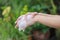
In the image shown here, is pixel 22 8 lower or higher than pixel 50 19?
higher

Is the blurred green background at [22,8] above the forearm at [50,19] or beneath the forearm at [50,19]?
above

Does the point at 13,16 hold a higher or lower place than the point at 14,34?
higher

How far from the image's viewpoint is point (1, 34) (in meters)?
1.36

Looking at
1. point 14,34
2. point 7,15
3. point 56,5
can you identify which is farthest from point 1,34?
point 56,5

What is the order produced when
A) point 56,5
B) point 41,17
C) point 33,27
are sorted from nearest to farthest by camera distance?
point 41,17, point 33,27, point 56,5

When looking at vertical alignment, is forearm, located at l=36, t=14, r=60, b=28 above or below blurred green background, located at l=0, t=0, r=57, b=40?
below

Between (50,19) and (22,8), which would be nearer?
(50,19)

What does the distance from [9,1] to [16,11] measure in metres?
0.14

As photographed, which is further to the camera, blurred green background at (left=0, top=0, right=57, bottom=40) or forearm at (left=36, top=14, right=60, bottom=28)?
blurred green background at (left=0, top=0, right=57, bottom=40)

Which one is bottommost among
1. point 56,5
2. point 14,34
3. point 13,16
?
point 14,34

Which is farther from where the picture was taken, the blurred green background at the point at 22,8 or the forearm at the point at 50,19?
the blurred green background at the point at 22,8

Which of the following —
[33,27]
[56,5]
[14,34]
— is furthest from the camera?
[56,5]

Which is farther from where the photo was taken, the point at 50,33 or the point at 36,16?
the point at 50,33

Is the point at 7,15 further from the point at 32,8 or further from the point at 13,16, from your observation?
the point at 32,8
